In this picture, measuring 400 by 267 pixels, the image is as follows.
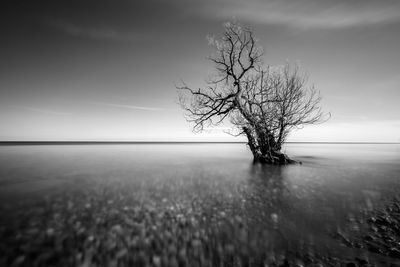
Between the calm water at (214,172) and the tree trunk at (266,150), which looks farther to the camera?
the tree trunk at (266,150)

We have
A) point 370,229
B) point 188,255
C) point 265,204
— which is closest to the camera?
point 188,255

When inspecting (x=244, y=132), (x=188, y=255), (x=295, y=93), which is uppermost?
(x=295, y=93)

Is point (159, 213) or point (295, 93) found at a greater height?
point (295, 93)

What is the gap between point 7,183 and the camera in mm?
9797

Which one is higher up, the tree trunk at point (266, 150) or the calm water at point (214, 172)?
the tree trunk at point (266, 150)

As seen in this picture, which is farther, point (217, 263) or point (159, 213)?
point (159, 213)

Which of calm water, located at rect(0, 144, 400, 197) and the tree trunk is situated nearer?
calm water, located at rect(0, 144, 400, 197)

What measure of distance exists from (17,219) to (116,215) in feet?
8.34

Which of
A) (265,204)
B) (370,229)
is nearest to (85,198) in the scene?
(265,204)

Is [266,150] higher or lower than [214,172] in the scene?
higher

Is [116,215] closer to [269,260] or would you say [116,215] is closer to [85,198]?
[85,198]

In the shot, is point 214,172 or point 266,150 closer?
point 214,172

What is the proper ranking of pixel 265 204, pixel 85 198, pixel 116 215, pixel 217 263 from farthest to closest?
pixel 85 198, pixel 265 204, pixel 116 215, pixel 217 263

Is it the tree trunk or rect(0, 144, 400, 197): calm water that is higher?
the tree trunk
